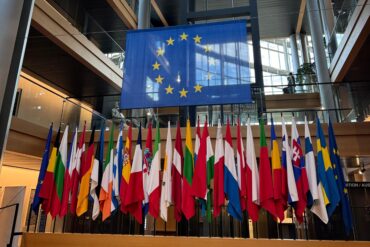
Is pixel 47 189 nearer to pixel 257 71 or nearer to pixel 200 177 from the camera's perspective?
pixel 200 177

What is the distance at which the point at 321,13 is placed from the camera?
1355 cm

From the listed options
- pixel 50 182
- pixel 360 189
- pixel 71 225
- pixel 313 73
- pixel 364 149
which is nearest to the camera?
pixel 50 182

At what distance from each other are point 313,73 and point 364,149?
25.7 feet

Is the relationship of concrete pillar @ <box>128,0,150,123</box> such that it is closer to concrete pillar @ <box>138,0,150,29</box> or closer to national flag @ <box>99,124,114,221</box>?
concrete pillar @ <box>138,0,150,29</box>

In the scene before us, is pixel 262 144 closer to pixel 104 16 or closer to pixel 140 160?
pixel 140 160

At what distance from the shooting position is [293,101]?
14461mm

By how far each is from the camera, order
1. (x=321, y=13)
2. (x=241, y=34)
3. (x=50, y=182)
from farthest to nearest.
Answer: (x=321, y=13) → (x=241, y=34) → (x=50, y=182)

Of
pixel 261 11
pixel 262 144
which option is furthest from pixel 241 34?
pixel 261 11

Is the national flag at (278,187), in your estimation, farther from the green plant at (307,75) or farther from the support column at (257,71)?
the green plant at (307,75)

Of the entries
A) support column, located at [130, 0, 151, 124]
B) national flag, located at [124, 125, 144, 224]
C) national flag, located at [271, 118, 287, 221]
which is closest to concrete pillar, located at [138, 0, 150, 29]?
support column, located at [130, 0, 151, 124]

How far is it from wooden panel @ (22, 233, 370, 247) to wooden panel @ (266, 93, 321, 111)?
1070cm

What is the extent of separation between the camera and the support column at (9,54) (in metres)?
5.60

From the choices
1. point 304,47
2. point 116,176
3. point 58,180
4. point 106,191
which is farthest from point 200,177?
point 304,47

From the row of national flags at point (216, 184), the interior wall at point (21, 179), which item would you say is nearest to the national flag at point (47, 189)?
the row of national flags at point (216, 184)
